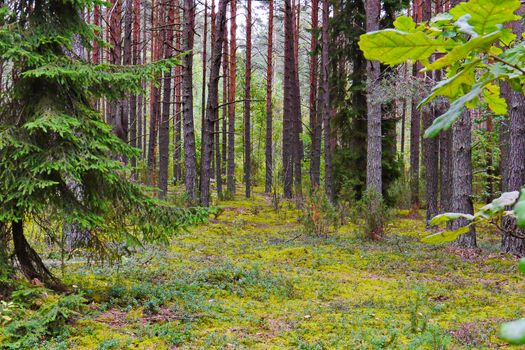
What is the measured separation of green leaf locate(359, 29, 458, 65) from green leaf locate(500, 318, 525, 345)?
447 millimetres

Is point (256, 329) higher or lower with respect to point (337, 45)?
lower

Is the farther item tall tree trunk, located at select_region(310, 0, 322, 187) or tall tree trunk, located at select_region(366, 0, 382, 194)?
tall tree trunk, located at select_region(310, 0, 322, 187)

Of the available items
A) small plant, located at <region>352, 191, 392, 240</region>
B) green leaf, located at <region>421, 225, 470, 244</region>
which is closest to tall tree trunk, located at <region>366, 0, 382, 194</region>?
small plant, located at <region>352, 191, 392, 240</region>

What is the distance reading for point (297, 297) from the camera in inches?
214

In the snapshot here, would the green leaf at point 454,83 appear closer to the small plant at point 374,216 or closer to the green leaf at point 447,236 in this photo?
the green leaf at point 447,236

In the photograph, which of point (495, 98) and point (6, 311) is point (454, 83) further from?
point (6, 311)

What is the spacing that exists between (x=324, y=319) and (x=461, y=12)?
4.25m

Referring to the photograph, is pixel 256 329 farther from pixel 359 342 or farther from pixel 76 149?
pixel 76 149

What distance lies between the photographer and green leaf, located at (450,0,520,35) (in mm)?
650

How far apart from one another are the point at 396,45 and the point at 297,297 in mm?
5021

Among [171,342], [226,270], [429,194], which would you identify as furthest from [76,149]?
[429,194]

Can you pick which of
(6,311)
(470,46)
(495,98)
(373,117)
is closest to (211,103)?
(373,117)

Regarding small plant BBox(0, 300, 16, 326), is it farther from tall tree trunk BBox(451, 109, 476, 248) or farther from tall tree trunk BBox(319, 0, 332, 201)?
tall tree trunk BBox(319, 0, 332, 201)

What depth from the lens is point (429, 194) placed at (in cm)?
1177
